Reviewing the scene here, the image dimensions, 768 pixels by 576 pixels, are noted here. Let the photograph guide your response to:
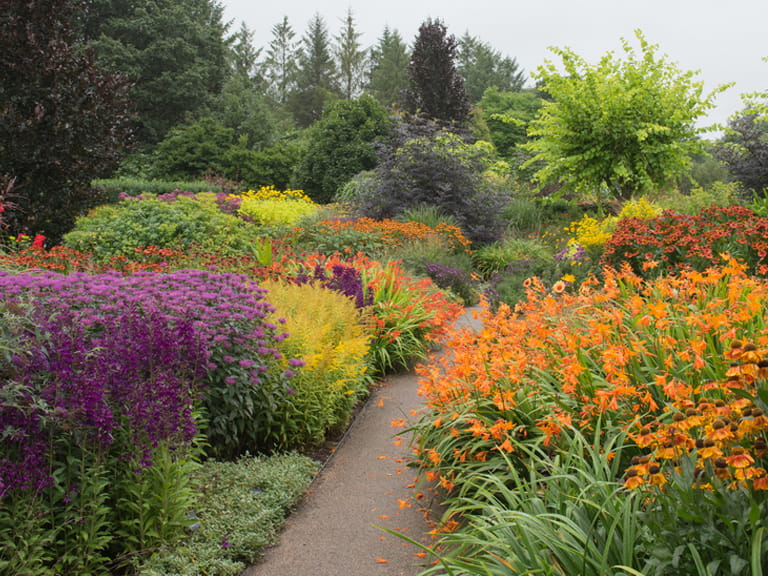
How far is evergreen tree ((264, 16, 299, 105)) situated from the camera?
4441 centimetres

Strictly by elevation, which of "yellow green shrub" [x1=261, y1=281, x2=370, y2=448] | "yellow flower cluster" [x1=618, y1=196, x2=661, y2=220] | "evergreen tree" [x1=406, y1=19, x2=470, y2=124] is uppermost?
"evergreen tree" [x1=406, y1=19, x2=470, y2=124]

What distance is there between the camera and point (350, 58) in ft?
145

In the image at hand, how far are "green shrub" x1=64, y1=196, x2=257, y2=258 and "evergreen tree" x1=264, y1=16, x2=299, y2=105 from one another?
37264 mm

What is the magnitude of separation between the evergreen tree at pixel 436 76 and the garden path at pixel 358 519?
1949 cm

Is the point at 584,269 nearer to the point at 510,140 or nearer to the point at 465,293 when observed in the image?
the point at 465,293

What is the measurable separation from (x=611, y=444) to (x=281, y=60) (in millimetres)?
47954

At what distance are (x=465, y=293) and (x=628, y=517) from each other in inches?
282

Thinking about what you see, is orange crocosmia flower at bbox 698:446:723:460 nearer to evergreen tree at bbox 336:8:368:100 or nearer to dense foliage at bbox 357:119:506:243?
dense foliage at bbox 357:119:506:243

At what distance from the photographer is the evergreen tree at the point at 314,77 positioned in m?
41.2

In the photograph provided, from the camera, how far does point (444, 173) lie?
1295 cm

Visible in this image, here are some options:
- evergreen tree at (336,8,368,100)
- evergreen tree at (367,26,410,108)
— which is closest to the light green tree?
evergreen tree at (367,26,410,108)

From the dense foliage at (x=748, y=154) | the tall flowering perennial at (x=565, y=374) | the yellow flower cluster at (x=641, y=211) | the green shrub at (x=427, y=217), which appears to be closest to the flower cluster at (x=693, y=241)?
the yellow flower cluster at (x=641, y=211)

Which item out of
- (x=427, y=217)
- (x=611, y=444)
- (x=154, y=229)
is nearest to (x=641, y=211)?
(x=427, y=217)

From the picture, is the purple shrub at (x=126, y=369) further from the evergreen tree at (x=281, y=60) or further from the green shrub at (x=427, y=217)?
the evergreen tree at (x=281, y=60)
